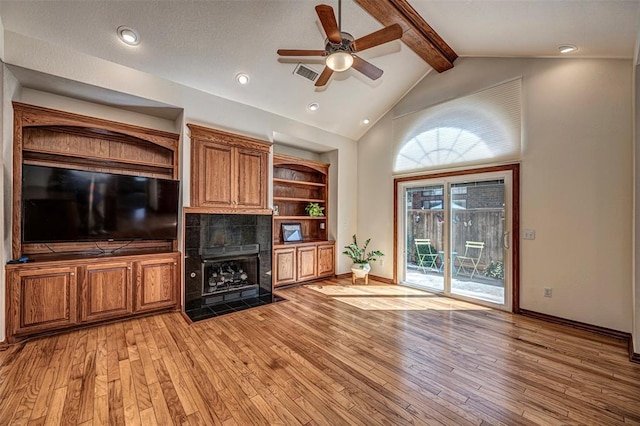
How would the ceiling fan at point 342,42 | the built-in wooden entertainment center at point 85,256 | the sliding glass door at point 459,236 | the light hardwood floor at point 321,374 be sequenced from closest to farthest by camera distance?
the light hardwood floor at point 321,374
the ceiling fan at point 342,42
the built-in wooden entertainment center at point 85,256
the sliding glass door at point 459,236

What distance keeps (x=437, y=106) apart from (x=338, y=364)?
4.32 meters

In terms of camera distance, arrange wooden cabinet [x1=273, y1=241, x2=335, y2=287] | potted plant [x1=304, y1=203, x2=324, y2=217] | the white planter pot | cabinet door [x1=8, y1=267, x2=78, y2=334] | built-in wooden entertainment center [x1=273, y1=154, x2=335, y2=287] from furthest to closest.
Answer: potted plant [x1=304, y1=203, x2=324, y2=217] < the white planter pot < built-in wooden entertainment center [x1=273, y1=154, x2=335, y2=287] < wooden cabinet [x1=273, y1=241, x2=335, y2=287] < cabinet door [x1=8, y1=267, x2=78, y2=334]

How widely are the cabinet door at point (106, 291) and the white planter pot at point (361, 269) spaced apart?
147 inches

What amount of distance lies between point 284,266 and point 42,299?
3.17 metres

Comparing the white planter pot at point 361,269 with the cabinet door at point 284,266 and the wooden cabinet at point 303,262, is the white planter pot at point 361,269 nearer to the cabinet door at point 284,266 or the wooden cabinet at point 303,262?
the wooden cabinet at point 303,262

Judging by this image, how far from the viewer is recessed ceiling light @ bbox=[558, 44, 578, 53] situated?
3.13 meters

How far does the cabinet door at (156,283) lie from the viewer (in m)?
3.54

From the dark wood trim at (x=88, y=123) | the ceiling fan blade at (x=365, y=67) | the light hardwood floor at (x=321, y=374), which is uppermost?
the ceiling fan blade at (x=365, y=67)

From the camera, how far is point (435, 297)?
454cm

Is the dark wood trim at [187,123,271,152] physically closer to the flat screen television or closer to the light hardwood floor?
the flat screen television

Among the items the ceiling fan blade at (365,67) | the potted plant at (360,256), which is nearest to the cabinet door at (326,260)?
the potted plant at (360,256)

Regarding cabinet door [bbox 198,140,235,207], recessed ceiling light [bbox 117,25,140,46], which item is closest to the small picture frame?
cabinet door [bbox 198,140,235,207]

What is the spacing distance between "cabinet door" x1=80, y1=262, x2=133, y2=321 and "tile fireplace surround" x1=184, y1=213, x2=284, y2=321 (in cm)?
69

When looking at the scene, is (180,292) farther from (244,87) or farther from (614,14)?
(614,14)
